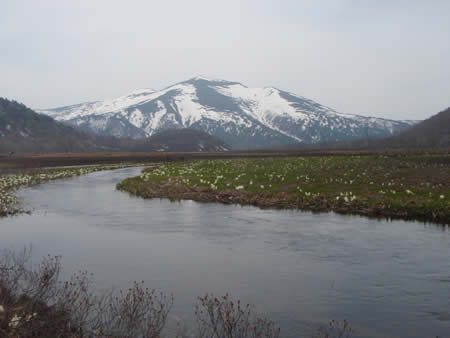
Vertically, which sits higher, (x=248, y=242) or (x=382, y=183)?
(x=382, y=183)

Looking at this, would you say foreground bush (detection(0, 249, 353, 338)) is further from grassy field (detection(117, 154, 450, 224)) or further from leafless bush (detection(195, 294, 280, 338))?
grassy field (detection(117, 154, 450, 224))

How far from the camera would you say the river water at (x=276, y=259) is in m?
12.9

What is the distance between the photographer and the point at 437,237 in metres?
21.5

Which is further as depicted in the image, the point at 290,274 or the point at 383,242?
the point at 383,242

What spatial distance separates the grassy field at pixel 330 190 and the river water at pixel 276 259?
8.05 feet

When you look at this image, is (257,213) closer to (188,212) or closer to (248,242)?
(188,212)

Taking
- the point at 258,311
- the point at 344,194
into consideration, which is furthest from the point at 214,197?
the point at 258,311

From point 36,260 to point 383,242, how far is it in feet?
52.3

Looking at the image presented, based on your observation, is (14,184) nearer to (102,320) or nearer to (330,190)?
(330,190)

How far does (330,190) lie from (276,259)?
17.1 metres

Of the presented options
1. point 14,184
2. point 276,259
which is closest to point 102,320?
point 276,259

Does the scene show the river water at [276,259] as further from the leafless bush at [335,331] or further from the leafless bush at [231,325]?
the leafless bush at [231,325]

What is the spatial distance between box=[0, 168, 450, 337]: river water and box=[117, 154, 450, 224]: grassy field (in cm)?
245

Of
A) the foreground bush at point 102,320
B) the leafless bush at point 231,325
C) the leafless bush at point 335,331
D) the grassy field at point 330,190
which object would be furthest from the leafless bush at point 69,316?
the grassy field at point 330,190
